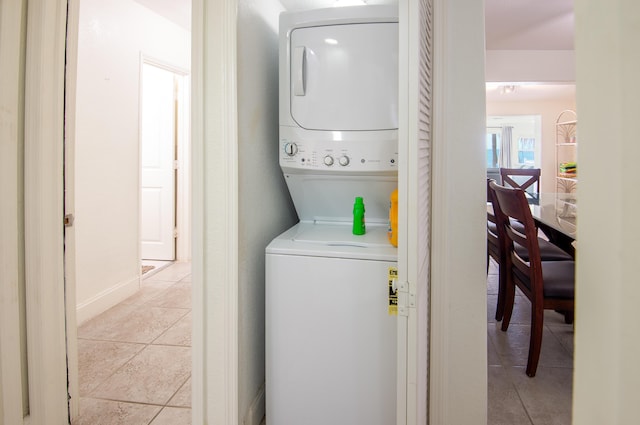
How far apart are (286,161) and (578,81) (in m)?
1.56

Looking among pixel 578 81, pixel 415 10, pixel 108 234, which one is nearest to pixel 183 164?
pixel 108 234

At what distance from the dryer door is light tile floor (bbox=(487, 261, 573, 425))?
4.77 feet

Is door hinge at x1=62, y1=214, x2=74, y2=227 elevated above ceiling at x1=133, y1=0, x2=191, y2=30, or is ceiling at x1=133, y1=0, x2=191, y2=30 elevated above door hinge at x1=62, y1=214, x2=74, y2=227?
ceiling at x1=133, y1=0, x2=191, y2=30

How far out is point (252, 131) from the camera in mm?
1594

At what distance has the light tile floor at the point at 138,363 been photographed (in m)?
1.80

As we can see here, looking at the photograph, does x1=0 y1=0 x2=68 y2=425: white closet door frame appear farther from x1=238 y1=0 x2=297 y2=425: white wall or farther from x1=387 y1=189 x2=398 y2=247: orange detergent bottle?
x1=387 y1=189 x2=398 y2=247: orange detergent bottle

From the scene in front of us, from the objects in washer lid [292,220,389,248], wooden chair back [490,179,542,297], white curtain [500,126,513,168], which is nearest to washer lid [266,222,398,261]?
washer lid [292,220,389,248]

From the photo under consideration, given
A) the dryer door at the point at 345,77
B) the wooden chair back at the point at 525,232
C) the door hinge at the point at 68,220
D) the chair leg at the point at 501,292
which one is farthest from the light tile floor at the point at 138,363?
the chair leg at the point at 501,292

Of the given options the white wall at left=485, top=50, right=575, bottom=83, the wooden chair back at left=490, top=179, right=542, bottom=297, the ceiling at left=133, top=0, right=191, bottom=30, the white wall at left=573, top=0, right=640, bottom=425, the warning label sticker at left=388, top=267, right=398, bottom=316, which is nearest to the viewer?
the white wall at left=573, top=0, right=640, bottom=425

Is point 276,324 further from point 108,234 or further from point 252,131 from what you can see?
point 108,234

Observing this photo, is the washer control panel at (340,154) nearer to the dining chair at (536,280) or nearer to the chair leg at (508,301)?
the dining chair at (536,280)

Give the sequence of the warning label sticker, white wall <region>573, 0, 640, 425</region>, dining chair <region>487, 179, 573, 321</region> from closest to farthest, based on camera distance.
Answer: white wall <region>573, 0, 640, 425</region> → the warning label sticker → dining chair <region>487, 179, 573, 321</region>

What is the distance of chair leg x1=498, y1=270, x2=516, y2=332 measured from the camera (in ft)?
8.19

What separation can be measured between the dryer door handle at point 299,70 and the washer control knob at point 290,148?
220 millimetres
